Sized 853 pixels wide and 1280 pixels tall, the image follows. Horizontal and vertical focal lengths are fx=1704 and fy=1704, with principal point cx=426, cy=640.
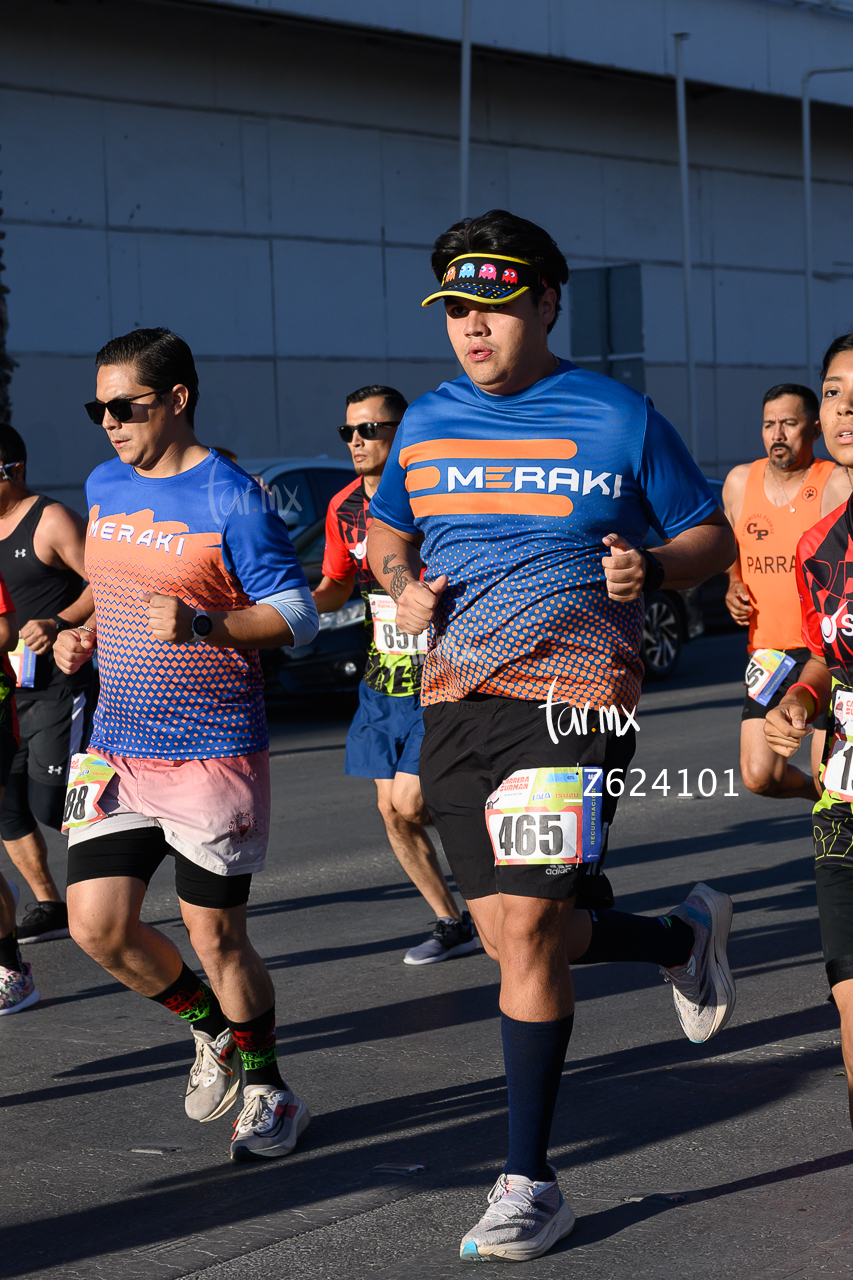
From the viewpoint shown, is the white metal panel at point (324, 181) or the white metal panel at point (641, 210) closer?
the white metal panel at point (324, 181)

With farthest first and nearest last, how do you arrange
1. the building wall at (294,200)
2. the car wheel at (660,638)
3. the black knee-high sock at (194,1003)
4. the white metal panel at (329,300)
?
the white metal panel at (329,300), the building wall at (294,200), the car wheel at (660,638), the black knee-high sock at (194,1003)

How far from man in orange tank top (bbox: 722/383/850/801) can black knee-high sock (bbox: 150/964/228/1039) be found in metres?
2.91

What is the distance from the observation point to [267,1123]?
4.40 metres

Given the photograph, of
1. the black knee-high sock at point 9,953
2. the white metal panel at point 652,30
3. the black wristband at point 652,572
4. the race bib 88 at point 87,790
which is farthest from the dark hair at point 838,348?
the white metal panel at point 652,30

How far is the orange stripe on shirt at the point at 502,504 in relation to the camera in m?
3.89

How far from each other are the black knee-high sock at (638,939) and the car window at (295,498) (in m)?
9.62

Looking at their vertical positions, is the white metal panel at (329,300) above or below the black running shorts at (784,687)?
above

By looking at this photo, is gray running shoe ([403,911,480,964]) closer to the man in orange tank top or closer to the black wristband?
the man in orange tank top

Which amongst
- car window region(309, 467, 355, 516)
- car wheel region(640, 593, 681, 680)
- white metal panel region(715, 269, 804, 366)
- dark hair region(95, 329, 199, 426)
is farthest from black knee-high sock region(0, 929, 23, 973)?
white metal panel region(715, 269, 804, 366)

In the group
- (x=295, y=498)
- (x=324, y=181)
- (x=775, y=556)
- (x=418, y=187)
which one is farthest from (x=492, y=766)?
(x=418, y=187)

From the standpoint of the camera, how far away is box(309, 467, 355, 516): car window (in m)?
14.1

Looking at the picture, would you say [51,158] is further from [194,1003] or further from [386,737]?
[194,1003]

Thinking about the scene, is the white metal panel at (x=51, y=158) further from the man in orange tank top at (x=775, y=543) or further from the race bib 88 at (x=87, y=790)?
the race bib 88 at (x=87, y=790)

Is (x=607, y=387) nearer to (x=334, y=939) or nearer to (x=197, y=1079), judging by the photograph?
(x=197, y=1079)
